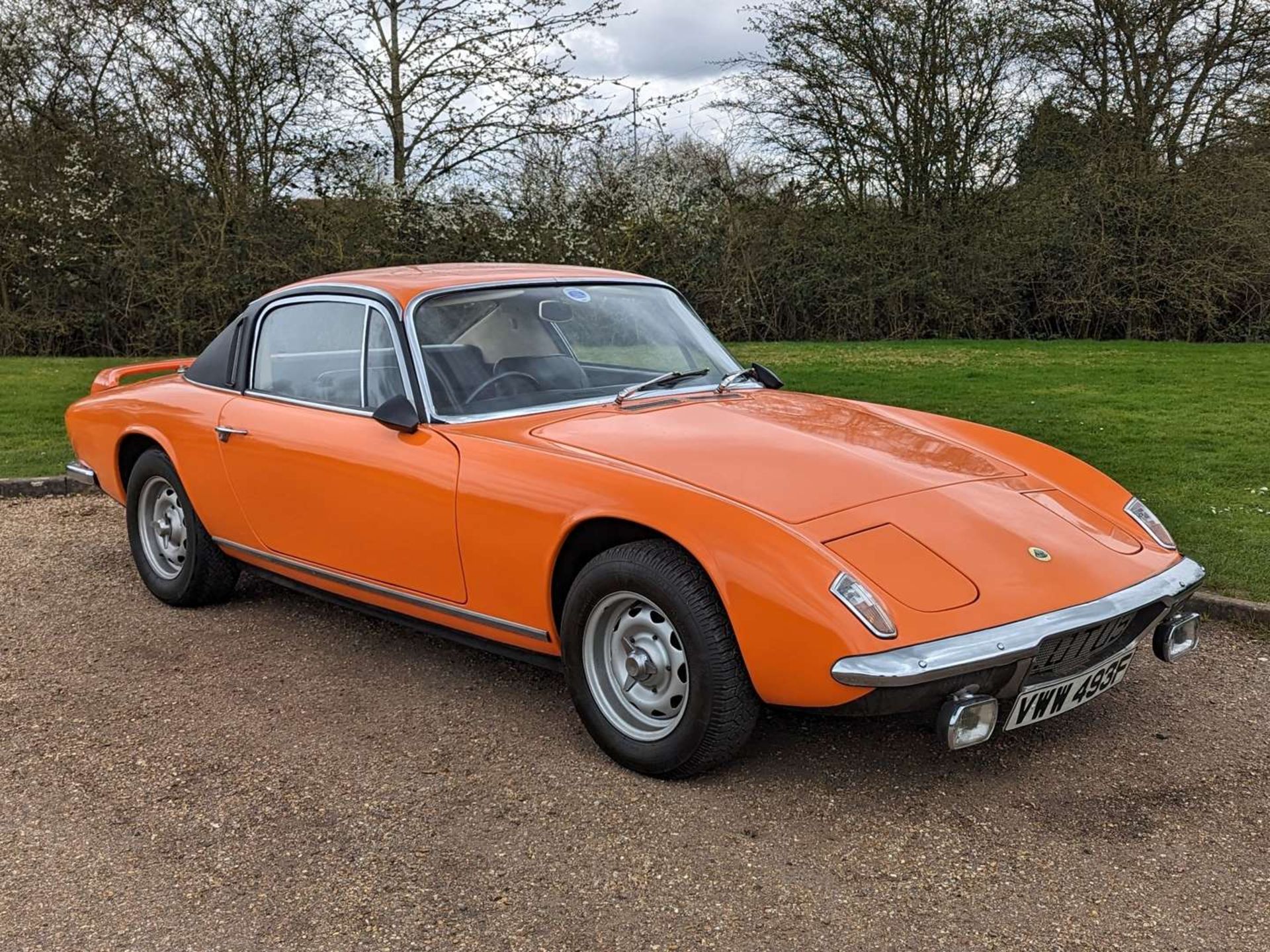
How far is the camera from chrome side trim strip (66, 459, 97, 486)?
18.8 feet

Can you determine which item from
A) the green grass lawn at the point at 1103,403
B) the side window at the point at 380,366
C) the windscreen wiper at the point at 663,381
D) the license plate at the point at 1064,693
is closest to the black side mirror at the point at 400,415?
the side window at the point at 380,366

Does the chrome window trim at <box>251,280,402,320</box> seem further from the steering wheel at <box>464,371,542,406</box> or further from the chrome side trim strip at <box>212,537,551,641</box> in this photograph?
the chrome side trim strip at <box>212,537,551,641</box>

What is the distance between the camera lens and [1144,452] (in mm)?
8109

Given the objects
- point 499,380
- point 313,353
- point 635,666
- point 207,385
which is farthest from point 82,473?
point 635,666

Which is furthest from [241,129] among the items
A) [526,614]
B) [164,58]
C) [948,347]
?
[526,614]

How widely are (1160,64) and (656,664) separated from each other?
19.2 metres

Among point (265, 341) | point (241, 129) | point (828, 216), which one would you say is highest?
point (241, 129)

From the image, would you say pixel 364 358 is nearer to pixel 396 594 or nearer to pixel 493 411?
pixel 493 411

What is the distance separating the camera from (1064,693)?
3.19m

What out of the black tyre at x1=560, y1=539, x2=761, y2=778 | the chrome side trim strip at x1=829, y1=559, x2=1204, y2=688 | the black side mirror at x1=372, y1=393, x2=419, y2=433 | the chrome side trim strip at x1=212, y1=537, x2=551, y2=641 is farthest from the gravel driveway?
the black side mirror at x1=372, y1=393, x2=419, y2=433

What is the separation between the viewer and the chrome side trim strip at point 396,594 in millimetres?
3654

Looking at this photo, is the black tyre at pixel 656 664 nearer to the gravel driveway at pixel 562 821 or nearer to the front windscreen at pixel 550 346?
the gravel driveway at pixel 562 821

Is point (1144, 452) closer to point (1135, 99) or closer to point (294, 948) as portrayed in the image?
point (294, 948)

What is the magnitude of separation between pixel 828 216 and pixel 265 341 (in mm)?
15452
